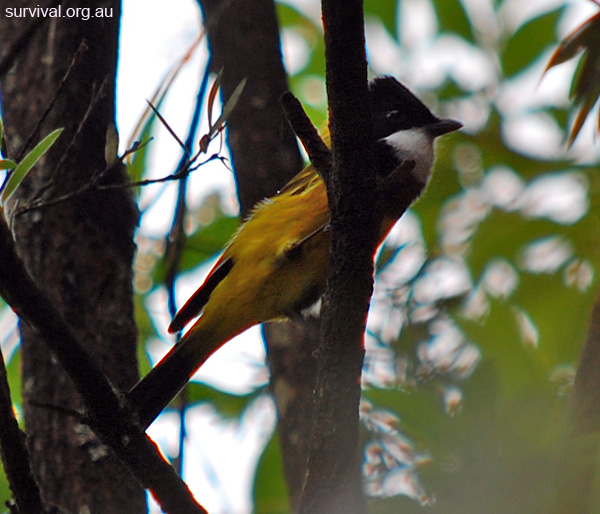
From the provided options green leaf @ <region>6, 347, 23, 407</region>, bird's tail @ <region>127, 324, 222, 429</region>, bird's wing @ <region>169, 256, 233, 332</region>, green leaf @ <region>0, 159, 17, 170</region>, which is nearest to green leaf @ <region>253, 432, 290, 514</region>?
bird's tail @ <region>127, 324, 222, 429</region>

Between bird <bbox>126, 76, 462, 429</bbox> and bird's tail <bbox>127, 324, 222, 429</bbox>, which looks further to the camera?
bird <bbox>126, 76, 462, 429</bbox>

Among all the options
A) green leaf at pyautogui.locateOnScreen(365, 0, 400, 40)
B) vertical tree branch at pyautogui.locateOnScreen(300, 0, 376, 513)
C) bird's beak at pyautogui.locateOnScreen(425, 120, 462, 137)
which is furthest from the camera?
green leaf at pyautogui.locateOnScreen(365, 0, 400, 40)

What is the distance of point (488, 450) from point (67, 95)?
2.44 meters

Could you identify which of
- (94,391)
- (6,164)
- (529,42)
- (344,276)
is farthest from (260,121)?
(94,391)

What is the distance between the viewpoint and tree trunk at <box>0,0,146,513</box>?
288cm

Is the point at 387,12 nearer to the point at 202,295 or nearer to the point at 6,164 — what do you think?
the point at 202,295

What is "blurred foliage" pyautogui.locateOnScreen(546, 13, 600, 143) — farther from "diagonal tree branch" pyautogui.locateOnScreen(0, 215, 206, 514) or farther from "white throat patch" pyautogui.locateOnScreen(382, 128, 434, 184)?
"diagonal tree branch" pyautogui.locateOnScreen(0, 215, 206, 514)

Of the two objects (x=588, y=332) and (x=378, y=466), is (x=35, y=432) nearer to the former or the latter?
(x=378, y=466)

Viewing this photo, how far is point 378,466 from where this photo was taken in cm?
187

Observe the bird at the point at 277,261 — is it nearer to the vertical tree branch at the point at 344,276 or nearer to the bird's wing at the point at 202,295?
the bird's wing at the point at 202,295

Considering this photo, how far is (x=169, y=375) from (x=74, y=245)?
1.92 ft

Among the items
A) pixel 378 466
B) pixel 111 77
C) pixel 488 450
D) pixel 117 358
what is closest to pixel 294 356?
pixel 117 358

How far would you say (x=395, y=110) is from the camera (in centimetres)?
366

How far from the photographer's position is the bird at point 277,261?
10.7 feet
